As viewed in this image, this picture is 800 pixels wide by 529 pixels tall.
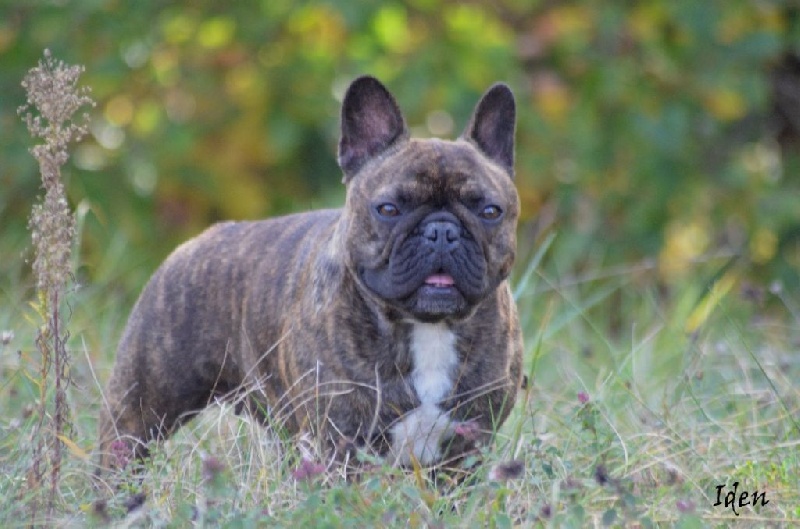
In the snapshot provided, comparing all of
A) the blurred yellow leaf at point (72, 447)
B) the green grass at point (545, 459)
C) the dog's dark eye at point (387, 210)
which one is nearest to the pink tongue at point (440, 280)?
the dog's dark eye at point (387, 210)

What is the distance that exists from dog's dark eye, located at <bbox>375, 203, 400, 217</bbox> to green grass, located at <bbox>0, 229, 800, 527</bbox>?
2.62 feet

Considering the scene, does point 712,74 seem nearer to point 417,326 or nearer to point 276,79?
point 276,79

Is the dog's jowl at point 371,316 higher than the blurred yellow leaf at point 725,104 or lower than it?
higher

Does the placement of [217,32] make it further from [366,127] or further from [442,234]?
[442,234]

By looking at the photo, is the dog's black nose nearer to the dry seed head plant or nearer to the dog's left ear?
the dog's left ear

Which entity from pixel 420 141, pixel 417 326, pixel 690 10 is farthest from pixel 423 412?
pixel 690 10

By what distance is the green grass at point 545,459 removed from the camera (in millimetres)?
3990

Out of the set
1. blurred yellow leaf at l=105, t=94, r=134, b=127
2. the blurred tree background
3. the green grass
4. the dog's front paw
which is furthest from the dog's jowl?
blurred yellow leaf at l=105, t=94, r=134, b=127

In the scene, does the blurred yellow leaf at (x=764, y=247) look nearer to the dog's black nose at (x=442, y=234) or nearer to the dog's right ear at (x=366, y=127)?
the dog's right ear at (x=366, y=127)

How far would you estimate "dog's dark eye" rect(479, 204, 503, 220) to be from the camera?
4918 mm

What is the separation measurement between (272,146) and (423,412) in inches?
202

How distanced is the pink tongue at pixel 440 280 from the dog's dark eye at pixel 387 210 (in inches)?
11.0

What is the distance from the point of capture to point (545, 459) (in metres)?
4.71

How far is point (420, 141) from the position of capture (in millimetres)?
5164
